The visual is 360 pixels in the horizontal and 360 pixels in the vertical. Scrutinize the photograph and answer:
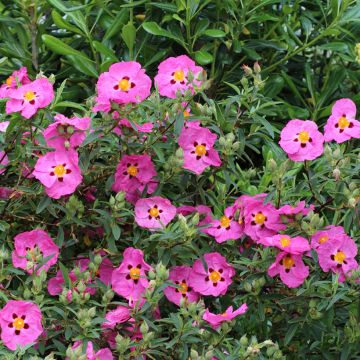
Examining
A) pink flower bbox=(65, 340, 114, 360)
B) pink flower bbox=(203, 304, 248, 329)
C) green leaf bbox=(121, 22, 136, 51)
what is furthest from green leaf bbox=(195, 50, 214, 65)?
pink flower bbox=(65, 340, 114, 360)

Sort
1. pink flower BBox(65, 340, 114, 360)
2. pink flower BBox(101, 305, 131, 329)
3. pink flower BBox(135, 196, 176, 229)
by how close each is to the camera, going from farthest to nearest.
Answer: pink flower BBox(135, 196, 176, 229) → pink flower BBox(101, 305, 131, 329) → pink flower BBox(65, 340, 114, 360)

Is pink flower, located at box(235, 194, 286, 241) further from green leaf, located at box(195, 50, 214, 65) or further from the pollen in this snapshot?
green leaf, located at box(195, 50, 214, 65)

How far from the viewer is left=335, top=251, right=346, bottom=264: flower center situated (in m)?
2.86

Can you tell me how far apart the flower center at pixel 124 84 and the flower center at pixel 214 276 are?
0.59 m

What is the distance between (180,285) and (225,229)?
214mm

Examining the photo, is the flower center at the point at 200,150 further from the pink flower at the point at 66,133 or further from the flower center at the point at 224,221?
the pink flower at the point at 66,133

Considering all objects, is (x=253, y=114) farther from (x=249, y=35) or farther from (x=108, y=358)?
(x=249, y=35)

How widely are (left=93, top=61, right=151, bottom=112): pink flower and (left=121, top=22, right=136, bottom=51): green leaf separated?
77cm

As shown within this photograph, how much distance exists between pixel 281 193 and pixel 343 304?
1.24ft

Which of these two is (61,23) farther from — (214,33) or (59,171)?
(59,171)

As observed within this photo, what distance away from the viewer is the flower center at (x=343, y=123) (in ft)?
9.78

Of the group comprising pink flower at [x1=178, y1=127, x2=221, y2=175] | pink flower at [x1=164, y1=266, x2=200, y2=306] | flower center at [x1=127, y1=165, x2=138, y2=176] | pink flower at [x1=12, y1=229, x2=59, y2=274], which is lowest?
A: pink flower at [x1=164, y1=266, x2=200, y2=306]

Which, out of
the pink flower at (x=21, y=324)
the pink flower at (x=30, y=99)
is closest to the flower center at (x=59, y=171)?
the pink flower at (x=30, y=99)

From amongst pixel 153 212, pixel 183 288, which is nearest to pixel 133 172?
pixel 153 212
